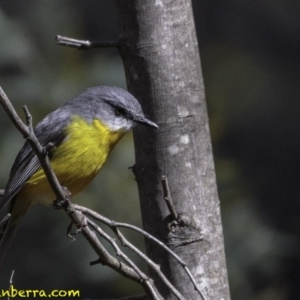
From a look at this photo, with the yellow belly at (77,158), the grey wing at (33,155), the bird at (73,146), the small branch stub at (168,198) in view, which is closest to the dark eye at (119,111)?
the bird at (73,146)

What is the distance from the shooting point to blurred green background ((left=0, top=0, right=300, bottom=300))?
7.21 m

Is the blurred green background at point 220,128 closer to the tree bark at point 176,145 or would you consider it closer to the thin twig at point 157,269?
the tree bark at point 176,145

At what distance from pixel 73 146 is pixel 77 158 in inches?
2.8

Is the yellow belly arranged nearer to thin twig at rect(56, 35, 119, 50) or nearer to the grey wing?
the grey wing

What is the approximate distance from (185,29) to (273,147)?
15.3ft

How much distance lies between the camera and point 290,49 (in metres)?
8.48

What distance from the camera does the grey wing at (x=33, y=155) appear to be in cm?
424

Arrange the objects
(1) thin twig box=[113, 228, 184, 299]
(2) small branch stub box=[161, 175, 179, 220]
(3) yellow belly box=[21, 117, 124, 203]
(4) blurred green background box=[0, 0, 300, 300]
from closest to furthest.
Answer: (1) thin twig box=[113, 228, 184, 299] → (2) small branch stub box=[161, 175, 179, 220] → (3) yellow belly box=[21, 117, 124, 203] → (4) blurred green background box=[0, 0, 300, 300]

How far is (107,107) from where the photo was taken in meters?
4.45

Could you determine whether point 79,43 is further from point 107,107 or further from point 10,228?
point 10,228

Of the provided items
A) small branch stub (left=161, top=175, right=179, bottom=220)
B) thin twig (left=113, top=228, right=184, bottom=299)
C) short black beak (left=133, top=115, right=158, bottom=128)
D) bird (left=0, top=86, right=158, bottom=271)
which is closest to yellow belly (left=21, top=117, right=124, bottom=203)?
bird (left=0, top=86, right=158, bottom=271)

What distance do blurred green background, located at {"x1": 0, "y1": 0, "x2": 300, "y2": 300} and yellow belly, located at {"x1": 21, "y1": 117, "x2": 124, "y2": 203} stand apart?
2.80m

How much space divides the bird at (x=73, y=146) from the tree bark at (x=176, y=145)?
32 centimetres

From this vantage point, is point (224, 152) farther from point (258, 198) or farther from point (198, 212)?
point (198, 212)
